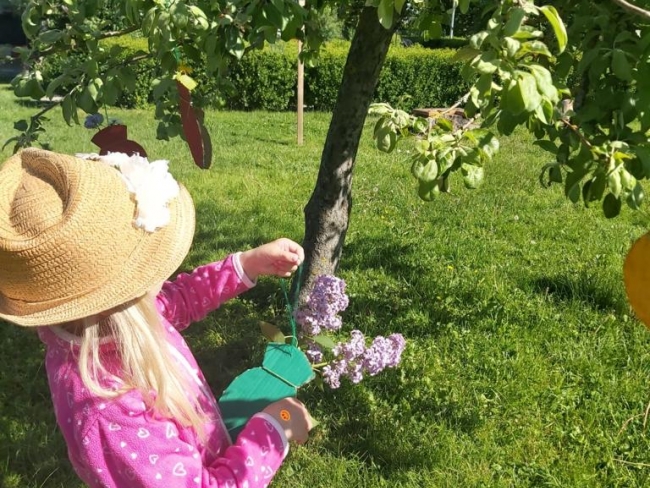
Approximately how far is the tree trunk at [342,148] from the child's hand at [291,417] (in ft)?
4.42

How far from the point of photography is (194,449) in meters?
1.33

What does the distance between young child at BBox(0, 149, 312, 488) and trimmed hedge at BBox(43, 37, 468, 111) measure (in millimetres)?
10281

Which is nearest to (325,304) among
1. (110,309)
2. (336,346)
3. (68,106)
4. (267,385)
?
(336,346)

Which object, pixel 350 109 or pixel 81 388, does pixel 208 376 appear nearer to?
pixel 350 109

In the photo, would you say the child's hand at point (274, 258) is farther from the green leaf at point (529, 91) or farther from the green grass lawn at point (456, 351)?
the green grass lawn at point (456, 351)

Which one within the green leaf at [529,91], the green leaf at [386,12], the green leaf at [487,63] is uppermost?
the green leaf at [386,12]

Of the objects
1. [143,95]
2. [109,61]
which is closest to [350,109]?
[109,61]

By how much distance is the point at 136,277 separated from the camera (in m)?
1.25

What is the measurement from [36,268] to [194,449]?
50cm

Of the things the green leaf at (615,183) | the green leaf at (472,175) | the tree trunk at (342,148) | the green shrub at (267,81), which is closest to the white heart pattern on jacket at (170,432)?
the green leaf at (472,175)

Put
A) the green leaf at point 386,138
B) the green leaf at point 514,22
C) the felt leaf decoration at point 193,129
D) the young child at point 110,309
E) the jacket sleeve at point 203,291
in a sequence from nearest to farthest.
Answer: the green leaf at point 514,22 → the young child at point 110,309 → the green leaf at point 386,138 → the jacket sleeve at point 203,291 → the felt leaf decoration at point 193,129

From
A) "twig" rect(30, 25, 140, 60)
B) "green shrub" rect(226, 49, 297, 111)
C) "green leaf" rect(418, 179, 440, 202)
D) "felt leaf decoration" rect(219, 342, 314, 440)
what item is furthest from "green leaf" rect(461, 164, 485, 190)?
"green shrub" rect(226, 49, 297, 111)

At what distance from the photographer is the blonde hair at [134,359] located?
1.27 metres

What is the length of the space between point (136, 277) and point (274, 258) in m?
0.50
